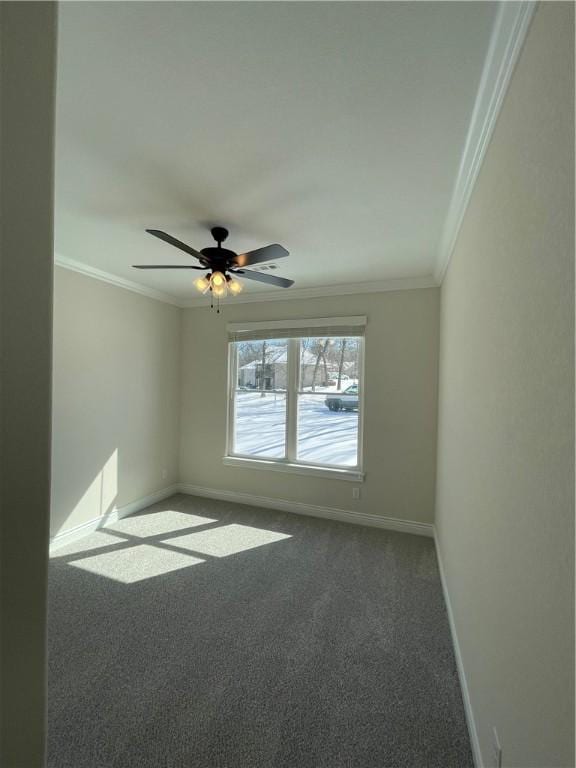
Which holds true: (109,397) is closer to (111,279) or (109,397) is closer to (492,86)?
(111,279)

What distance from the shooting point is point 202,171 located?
1791 millimetres

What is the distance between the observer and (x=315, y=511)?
12.7 feet

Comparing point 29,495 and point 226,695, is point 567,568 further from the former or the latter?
point 226,695

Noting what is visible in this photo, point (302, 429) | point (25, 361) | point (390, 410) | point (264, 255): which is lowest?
point (302, 429)

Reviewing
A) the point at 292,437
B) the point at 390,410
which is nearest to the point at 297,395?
the point at 292,437

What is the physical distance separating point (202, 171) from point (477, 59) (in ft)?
4.20

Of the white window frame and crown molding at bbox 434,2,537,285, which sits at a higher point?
crown molding at bbox 434,2,537,285

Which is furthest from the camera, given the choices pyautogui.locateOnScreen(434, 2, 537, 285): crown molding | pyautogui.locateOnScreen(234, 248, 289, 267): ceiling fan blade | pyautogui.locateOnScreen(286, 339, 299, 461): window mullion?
pyautogui.locateOnScreen(286, 339, 299, 461): window mullion

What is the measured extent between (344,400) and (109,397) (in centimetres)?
261

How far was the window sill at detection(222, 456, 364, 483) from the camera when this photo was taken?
3729 millimetres

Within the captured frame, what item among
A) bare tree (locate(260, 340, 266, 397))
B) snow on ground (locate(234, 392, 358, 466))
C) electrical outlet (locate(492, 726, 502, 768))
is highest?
bare tree (locate(260, 340, 266, 397))

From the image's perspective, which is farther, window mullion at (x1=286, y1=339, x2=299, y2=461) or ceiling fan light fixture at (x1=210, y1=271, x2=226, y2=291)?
window mullion at (x1=286, y1=339, x2=299, y2=461)

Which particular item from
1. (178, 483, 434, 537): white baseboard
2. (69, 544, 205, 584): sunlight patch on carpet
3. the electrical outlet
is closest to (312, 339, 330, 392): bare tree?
Answer: (178, 483, 434, 537): white baseboard

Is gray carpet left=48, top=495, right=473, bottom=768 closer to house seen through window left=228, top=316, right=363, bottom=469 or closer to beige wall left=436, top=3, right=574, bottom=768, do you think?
beige wall left=436, top=3, right=574, bottom=768
